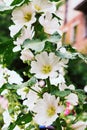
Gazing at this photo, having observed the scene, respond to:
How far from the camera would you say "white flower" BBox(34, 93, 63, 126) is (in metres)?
1.62

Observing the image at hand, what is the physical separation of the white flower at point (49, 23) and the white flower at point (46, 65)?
9cm

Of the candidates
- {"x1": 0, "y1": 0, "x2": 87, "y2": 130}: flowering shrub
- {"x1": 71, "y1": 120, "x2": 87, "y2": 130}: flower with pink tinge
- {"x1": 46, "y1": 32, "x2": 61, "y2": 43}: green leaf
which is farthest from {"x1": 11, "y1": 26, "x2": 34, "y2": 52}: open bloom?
{"x1": 71, "y1": 120, "x2": 87, "y2": 130}: flower with pink tinge

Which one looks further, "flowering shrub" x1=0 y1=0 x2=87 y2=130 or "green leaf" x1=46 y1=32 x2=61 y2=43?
"flowering shrub" x1=0 y1=0 x2=87 y2=130

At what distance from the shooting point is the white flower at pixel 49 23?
162cm

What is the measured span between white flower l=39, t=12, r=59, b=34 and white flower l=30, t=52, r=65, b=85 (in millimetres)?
85

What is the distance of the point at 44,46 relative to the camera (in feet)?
4.94

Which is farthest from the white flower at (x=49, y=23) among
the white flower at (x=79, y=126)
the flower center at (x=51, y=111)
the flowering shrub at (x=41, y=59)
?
the white flower at (x=79, y=126)

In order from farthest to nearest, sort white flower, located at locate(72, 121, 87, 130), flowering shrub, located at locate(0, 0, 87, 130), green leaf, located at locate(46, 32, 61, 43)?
white flower, located at locate(72, 121, 87, 130) < flowering shrub, located at locate(0, 0, 87, 130) < green leaf, located at locate(46, 32, 61, 43)

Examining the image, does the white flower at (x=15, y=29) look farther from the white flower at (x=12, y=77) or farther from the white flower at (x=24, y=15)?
the white flower at (x=12, y=77)

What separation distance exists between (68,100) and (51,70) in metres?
0.17

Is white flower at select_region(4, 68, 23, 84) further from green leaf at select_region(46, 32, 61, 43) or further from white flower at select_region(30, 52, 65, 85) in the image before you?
green leaf at select_region(46, 32, 61, 43)

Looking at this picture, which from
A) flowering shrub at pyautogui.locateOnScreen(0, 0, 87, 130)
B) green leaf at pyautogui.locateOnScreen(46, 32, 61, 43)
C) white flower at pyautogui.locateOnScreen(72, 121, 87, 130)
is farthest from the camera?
white flower at pyautogui.locateOnScreen(72, 121, 87, 130)

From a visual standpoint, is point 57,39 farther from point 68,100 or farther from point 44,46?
point 68,100

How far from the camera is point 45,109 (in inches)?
64.9
